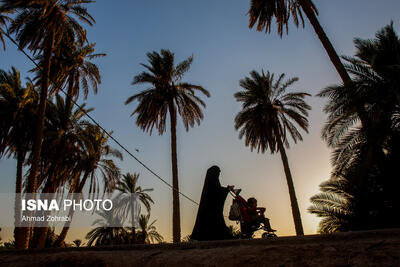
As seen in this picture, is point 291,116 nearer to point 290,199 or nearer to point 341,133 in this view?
point 290,199

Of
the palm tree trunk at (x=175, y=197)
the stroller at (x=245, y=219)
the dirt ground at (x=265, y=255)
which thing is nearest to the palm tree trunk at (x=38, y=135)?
the palm tree trunk at (x=175, y=197)

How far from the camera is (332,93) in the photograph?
1130 cm

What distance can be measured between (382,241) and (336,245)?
0.29 meters

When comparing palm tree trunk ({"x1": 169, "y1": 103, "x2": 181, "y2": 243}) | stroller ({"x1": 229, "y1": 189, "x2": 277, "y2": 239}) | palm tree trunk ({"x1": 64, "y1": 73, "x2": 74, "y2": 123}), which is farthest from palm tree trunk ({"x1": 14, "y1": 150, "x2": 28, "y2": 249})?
stroller ({"x1": 229, "y1": 189, "x2": 277, "y2": 239})

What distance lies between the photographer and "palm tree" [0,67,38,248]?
786 inches

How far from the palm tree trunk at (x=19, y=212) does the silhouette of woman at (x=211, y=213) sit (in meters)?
11.9

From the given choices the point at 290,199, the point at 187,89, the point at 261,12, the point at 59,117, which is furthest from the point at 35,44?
the point at 290,199

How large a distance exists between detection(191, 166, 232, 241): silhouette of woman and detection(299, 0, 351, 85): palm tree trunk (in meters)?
8.15

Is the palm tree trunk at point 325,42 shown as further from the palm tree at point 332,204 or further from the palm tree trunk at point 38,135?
the palm tree trunk at point 38,135

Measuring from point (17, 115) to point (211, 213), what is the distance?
20349mm

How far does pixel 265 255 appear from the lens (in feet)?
6.72

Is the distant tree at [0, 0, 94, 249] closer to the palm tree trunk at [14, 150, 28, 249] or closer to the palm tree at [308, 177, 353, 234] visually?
the palm tree trunk at [14, 150, 28, 249]

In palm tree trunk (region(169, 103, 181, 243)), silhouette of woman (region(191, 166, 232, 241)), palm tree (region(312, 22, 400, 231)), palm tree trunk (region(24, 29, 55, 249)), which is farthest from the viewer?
palm tree trunk (region(169, 103, 181, 243))

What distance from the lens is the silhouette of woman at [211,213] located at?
531 centimetres
